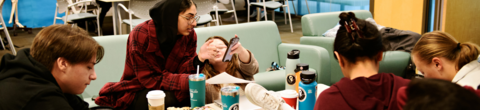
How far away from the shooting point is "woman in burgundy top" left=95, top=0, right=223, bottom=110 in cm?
169

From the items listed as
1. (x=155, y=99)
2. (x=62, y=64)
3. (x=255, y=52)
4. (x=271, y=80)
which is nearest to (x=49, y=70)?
(x=62, y=64)

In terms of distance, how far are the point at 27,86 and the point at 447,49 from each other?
1.69 meters

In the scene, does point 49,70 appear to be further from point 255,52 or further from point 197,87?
point 255,52

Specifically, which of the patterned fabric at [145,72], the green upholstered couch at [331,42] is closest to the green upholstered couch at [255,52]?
the patterned fabric at [145,72]

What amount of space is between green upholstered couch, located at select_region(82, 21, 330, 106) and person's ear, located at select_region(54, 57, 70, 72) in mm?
988

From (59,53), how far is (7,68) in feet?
0.45

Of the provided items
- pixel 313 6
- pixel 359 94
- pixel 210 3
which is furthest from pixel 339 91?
pixel 313 6

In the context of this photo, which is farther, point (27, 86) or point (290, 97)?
point (290, 97)

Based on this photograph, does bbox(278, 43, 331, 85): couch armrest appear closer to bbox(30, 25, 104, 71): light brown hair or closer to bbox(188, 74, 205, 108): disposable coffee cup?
bbox(188, 74, 205, 108): disposable coffee cup

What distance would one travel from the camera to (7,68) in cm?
95

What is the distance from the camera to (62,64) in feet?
3.27

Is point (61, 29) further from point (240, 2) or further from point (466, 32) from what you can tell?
point (240, 2)

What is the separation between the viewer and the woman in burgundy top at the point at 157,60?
169 centimetres

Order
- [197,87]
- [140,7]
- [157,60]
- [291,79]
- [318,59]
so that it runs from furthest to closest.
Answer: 1. [140,7]
2. [318,59]
3. [157,60]
4. [291,79]
5. [197,87]
